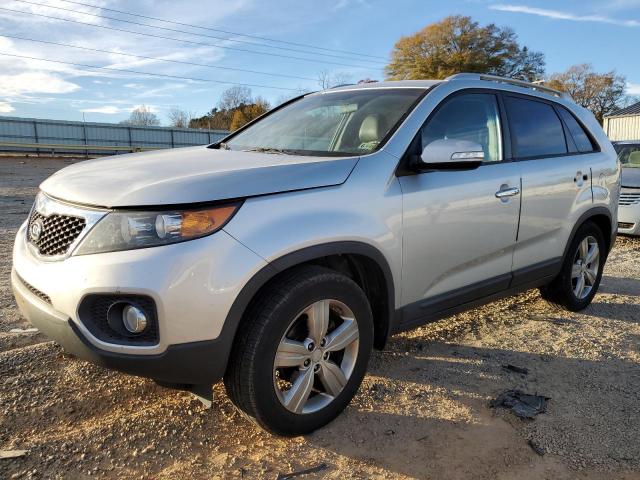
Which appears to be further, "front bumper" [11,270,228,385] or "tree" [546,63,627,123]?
"tree" [546,63,627,123]

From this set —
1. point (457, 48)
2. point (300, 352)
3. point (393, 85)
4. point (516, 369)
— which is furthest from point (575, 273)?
point (457, 48)

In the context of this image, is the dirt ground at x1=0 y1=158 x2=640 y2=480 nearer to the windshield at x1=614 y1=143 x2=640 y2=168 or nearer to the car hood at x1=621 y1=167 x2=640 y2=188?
the car hood at x1=621 y1=167 x2=640 y2=188

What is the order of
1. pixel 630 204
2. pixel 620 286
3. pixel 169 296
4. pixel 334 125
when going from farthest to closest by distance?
pixel 630 204 → pixel 620 286 → pixel 334 125 → pixel 169 296

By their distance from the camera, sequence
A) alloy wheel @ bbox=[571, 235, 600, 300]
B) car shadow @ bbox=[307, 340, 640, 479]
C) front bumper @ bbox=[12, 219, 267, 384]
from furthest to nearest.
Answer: alloy wheel @ bbox=[571, 235, 600, 300] < car shadow @ bbox=[307, 340, 640, 479] < front bumper @ bbox=[12, 219, 267, 384]

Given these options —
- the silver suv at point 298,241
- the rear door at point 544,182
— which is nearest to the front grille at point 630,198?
the rear door at point 544,182

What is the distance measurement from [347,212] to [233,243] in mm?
638

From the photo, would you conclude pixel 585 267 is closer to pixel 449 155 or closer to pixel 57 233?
pixel 449 155

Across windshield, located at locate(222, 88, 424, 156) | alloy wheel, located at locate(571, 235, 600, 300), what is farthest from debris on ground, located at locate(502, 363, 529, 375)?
windshield, located at locate(222, 88, 424, 156)

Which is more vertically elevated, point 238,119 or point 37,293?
point 238,119

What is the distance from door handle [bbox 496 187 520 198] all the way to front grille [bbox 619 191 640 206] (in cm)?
582

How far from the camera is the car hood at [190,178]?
2193 millimetres

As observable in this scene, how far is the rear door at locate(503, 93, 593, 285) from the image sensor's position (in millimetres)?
3672

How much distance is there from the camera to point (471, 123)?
137 inches

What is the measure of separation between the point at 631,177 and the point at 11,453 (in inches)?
361
